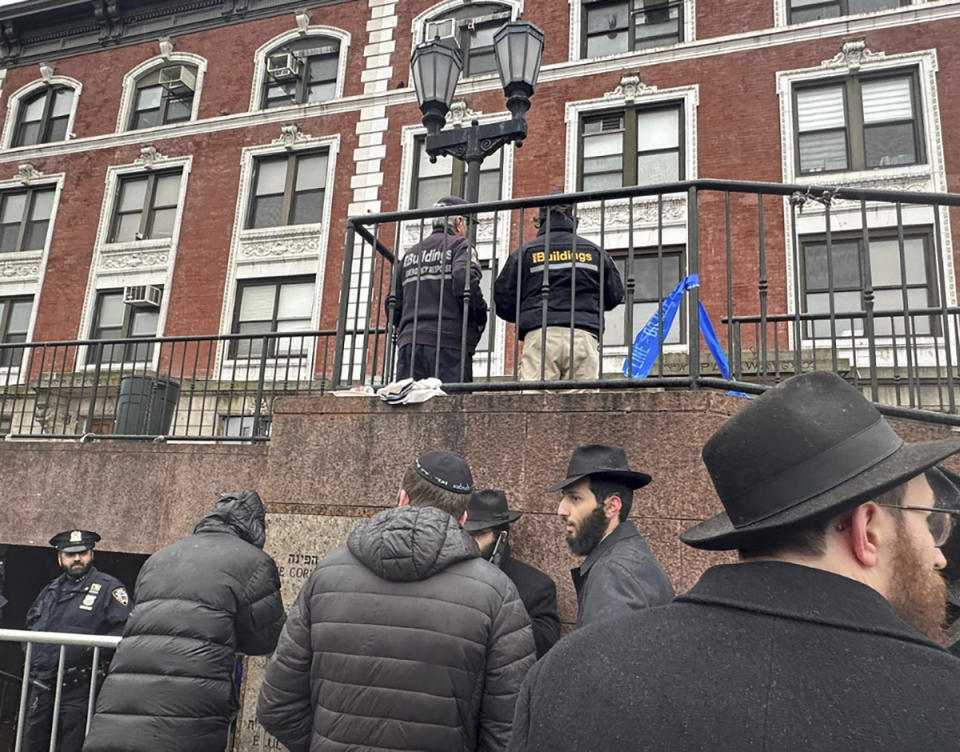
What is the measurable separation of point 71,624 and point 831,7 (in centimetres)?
1901

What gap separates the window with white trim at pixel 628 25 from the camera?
59.0 ft

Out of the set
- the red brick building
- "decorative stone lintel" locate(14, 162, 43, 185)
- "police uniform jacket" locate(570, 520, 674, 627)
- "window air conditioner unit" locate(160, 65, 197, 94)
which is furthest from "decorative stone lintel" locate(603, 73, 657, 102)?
"decorative stone lintel" locate(14, 162, 43, 185)

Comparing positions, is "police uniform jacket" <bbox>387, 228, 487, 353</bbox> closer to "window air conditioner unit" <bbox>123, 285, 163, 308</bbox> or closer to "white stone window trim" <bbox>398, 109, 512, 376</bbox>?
"white stone window trim" <bbox>398, 109, 512, 376</bbox>

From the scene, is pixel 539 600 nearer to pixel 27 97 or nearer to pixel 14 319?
pixel 14 319

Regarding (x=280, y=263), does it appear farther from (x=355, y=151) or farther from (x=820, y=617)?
(x=820, y=617)

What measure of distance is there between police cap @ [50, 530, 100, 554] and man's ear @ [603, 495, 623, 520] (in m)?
5.58

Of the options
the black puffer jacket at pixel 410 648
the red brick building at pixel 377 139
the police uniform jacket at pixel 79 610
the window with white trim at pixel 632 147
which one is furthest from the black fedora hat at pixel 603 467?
the window with white trim at pixel 632 147

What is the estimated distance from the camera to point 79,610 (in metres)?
6.59

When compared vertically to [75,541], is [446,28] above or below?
above

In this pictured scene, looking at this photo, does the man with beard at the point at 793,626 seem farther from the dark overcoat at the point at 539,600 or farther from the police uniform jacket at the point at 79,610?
the police uniform jacket at the point at 79,610

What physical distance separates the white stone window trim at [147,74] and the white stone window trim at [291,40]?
1814 mm

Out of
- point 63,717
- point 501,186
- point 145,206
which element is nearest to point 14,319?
point 145,206

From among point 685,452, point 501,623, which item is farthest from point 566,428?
point 501,623

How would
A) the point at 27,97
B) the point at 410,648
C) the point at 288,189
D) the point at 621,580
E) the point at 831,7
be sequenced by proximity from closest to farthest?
the point at 410,648
the point at 621,580
the point at 831,7
the point at 288,189
the point at 27,97
